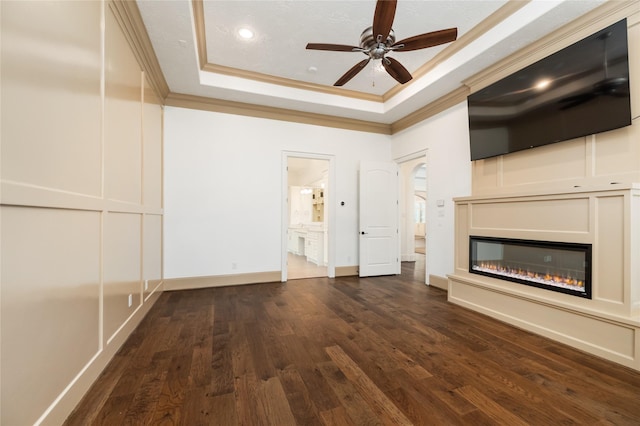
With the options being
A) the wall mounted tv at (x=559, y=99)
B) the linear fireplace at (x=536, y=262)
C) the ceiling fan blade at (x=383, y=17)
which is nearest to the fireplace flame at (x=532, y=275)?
the linear fireplace at (x=536, y=262)

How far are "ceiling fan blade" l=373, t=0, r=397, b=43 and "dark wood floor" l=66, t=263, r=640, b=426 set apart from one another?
111 inches

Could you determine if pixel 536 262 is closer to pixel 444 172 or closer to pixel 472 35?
pixel 444 172

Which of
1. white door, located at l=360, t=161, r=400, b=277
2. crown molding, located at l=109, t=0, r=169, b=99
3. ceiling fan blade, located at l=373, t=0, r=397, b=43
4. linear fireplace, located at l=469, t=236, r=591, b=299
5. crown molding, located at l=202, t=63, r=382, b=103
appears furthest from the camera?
white door, located at l=360, t=161, r=400, b=277

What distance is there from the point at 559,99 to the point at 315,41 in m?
2.83

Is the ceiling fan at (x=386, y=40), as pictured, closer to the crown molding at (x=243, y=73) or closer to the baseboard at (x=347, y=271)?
the crown molding at (x=243, y=73)

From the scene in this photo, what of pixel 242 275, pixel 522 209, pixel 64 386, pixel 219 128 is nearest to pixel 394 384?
pixel 64 386

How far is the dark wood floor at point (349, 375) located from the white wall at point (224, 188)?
4.33 ft

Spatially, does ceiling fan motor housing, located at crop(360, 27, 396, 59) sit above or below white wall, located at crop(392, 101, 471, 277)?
above

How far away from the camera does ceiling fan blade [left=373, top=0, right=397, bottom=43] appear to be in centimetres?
205

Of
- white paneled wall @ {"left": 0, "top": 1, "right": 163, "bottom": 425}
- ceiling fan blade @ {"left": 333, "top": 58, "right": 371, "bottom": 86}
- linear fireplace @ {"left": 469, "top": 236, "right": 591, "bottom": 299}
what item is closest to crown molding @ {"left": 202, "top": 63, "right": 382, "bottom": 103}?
ceiling fan blade @ {"left": 333, "top": 58, "right": 371, "bottom": 86}

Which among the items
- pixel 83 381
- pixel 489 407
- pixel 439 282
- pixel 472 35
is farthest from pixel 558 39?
pixel 83 381

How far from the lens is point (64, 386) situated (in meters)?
1.54

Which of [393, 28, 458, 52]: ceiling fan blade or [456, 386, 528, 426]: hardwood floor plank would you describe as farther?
[393, 28, 458, 52]: ceiling fan blade

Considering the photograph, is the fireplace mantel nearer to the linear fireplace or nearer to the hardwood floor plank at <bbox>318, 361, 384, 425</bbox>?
the linear fireplace
